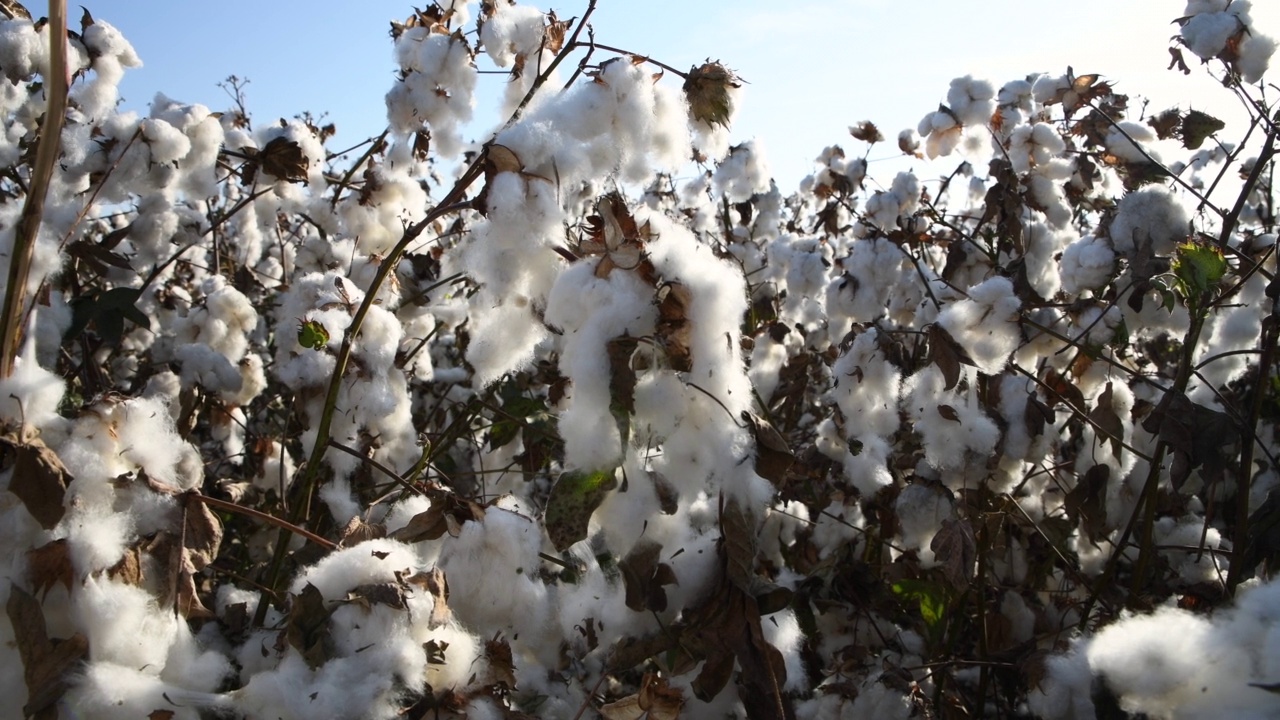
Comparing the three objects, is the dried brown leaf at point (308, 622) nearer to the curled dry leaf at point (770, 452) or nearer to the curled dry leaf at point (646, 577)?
the curled dry leaf at point (646, 577)

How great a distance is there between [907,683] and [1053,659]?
212 millimetres

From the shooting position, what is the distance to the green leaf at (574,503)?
1060 mm

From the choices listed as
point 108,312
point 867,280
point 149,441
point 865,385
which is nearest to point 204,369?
point 108,312

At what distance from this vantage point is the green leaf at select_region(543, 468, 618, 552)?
1060 millimetres

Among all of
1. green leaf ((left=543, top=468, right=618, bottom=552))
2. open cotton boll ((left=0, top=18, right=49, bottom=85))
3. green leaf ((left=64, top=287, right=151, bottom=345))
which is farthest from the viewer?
A: green leaf ((left=64, top=287, right=151, bottom=345))

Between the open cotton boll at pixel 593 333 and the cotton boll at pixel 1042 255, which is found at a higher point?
the cotton boll at pixel 1042 255

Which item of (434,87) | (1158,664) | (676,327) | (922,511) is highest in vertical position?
(434,87)

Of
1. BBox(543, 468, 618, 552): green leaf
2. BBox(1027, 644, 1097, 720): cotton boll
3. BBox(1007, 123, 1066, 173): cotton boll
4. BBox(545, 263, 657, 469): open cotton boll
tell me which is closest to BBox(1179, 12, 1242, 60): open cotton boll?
BBox(1007, 123, 1066, 173): cotton boll

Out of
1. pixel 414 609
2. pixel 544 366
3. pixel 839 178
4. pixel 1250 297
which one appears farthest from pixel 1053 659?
pixel 839 178

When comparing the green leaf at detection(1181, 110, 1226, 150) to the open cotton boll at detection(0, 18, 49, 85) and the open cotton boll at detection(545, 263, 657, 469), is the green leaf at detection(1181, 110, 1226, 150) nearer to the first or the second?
the open cotton boll at detection(545, 263, 657, 469)

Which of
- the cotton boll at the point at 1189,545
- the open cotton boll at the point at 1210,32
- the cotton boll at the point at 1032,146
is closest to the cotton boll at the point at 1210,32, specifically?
the open cotton boll at the point at 1210,32

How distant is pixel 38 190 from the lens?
110 centimetres

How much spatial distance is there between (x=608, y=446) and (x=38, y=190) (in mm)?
761

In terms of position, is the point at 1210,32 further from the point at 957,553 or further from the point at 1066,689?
the point at 1066,689
